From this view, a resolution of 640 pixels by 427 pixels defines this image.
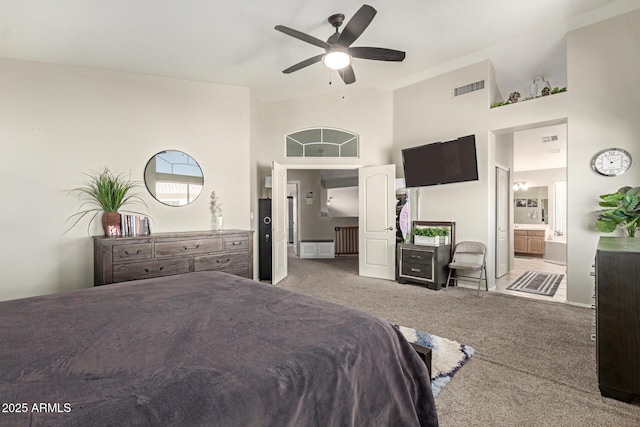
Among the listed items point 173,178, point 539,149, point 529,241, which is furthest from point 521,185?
point 173,178

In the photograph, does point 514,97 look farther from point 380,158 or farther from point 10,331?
point 10,331

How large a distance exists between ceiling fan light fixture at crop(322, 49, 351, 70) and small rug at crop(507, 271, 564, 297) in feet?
13.7

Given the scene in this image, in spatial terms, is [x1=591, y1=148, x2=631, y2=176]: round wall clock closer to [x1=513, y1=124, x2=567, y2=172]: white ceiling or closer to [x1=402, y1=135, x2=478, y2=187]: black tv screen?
[x1=402, y1=135, x2=478, y2=187]: black tv screen

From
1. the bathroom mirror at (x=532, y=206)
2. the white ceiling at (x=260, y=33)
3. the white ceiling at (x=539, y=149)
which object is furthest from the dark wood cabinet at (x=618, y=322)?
the bathroom mirror at (x=532, y=206)

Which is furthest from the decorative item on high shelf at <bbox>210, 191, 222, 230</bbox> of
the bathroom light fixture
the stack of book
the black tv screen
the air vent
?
the bathroom light fixture

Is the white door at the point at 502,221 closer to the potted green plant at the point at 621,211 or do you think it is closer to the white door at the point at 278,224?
the potted green plant at the point at 621,211

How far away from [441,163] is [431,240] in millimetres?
1223

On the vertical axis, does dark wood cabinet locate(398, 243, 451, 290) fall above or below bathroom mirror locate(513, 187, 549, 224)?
below

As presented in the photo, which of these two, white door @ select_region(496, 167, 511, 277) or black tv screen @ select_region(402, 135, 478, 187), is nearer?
black tv screen @ select_region(402, 135, 478, 187)

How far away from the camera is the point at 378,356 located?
3.92ft

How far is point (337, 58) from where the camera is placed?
2.93 meters

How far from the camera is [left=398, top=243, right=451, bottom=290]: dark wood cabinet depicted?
4.57 meters

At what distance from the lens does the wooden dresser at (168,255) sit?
10.2 feet

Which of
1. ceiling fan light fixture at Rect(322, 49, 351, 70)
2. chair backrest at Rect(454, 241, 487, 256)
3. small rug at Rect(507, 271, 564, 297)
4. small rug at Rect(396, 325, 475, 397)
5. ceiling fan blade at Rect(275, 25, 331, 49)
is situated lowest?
small rug at Rect(507, 271, 564, 297)
